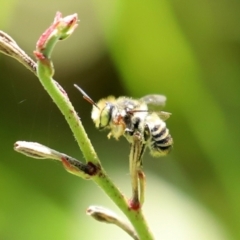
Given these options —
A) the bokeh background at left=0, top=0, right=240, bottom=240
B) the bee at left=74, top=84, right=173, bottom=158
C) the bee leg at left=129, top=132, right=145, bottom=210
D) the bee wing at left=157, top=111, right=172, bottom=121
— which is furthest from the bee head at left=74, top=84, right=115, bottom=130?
the bokeh background at left=0, top=0, right=240, bottom=240

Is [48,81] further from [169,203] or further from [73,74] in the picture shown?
[73,74]

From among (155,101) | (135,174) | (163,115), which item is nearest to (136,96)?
(155,101)

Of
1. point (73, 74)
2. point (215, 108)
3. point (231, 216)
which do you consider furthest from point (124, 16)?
point (231, 216)

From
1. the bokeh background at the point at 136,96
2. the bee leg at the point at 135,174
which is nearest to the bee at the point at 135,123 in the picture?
the bee leg at the point at 135,174

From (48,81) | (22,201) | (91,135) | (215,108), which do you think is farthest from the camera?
(91,135)

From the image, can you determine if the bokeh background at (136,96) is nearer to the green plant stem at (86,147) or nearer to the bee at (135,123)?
the bee at (135,123)

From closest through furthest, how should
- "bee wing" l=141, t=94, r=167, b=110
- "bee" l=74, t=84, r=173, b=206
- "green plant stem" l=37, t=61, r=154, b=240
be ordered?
"green plant stem" l=37, t=61, r=154, b=240 < "bee" l=74, t=84, r=173, b=206 < "bee wing" l=141, t=94, r=167, b=110

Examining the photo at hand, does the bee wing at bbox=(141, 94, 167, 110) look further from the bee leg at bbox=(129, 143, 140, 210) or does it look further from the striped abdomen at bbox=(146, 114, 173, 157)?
the bee leg at bbox=(129, 143, 140, 210)

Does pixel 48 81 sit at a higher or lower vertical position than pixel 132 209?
higher
